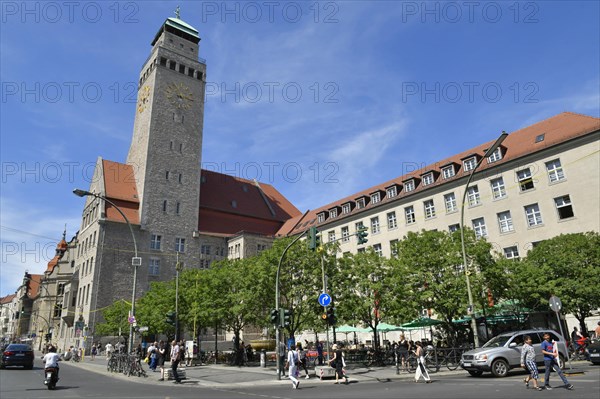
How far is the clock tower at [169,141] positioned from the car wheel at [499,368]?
168ft

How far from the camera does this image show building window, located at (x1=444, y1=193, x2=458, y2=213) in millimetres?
41631

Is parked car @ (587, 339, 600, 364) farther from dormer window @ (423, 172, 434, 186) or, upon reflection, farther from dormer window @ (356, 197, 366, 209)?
dormer window @ (356, 197, 366, 209)

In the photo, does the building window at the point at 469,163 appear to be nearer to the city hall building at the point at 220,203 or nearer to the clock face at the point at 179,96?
the city hall building at the point at 220,203

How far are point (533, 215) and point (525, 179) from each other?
10.5ft

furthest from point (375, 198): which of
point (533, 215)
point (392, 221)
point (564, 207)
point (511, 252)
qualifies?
point (564, 207)

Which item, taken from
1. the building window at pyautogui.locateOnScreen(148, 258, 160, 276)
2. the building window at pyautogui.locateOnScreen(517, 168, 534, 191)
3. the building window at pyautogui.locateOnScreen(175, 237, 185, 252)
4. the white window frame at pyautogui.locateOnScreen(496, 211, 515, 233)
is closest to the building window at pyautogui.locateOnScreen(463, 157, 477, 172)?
the building window at pyautogui.locateOnScreen(517, 168, 534, 191)

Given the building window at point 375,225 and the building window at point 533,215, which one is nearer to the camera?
the building window at point 533,215

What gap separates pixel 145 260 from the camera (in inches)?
2334

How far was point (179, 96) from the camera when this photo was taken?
2640 inches

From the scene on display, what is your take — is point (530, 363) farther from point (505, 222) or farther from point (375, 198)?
point (375, 198)

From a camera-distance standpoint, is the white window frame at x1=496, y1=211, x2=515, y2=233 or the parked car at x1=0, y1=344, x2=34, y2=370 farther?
the white window frame at x1=496, y1=211, x2=515, y2=233

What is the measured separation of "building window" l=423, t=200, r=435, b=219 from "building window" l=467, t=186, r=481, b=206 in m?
4.11

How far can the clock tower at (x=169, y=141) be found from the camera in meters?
61.5

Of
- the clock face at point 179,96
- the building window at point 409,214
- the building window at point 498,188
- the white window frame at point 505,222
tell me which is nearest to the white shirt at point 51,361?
the white window frame at point 505,222
